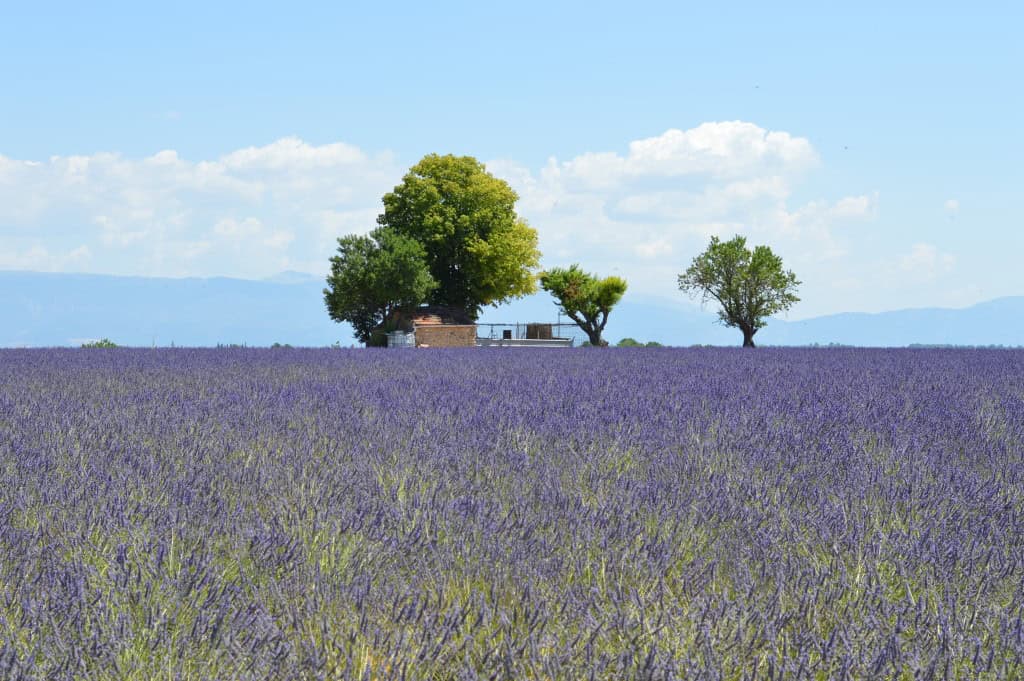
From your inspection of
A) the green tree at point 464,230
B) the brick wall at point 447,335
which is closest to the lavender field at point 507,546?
the brick wall at point 447,335

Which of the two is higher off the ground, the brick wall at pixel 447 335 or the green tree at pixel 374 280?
the green tree at pixel 374 280

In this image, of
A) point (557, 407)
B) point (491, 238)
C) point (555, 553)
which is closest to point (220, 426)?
point (557, 407)

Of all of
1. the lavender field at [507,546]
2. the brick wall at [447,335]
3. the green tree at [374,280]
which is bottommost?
the lavender field at [507,546]

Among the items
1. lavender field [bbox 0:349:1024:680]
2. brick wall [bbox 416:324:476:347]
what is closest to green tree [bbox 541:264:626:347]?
brick wall [bbox 416:324:476:347]

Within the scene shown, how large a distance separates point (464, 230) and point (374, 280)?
5821 mm

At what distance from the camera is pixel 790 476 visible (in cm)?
342

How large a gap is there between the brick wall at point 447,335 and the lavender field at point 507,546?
2234 cm

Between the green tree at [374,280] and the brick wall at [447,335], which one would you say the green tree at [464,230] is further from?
the brick wall at [447,335]

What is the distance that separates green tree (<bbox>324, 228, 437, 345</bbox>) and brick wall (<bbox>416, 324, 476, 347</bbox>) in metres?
3.67

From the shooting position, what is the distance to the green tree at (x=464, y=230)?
3528 centimetres

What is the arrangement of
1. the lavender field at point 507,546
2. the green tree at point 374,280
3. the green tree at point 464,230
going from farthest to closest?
1. the green tree at point 464,230
2. the green tree at point 374,280
3. the lavender field at point 507,546

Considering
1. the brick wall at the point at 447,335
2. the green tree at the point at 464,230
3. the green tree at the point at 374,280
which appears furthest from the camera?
Answer: the green tree at the point at 464,230

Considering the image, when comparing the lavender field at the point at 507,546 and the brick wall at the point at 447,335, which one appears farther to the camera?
the brick wall at the point at 447,335

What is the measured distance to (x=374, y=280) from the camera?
31469 millimetres
